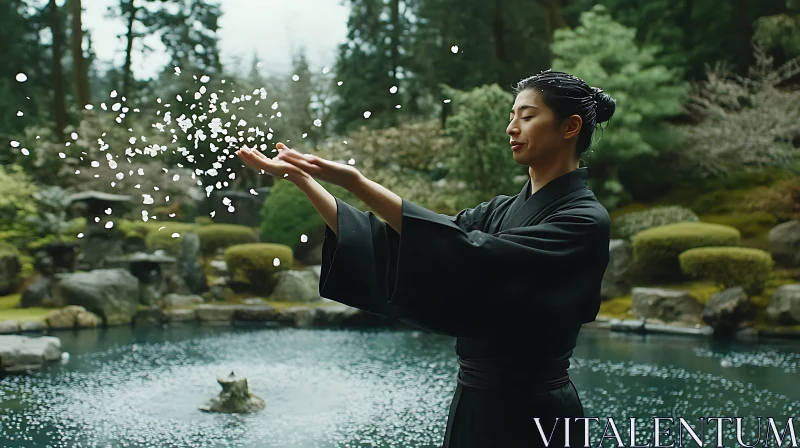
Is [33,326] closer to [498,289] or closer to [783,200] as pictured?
[498,289]

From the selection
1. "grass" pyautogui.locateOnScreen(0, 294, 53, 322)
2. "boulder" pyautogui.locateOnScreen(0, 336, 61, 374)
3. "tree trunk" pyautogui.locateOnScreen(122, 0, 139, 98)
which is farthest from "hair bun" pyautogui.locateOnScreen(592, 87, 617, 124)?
"tree trunk" pyautogui.locateOnScreen(122, 0, 139, 98)

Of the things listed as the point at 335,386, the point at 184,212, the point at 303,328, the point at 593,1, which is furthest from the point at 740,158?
the point at 184,212

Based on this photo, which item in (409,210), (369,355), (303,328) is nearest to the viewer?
(409,210)

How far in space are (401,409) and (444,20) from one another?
980 cm

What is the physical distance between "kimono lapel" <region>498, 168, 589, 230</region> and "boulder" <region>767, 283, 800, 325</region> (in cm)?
679

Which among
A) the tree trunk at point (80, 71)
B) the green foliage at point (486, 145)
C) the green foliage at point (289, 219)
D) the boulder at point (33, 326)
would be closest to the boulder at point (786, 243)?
the green foliage at point (486, 145)

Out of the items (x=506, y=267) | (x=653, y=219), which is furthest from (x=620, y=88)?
(x=506, y=267)

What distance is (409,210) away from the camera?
119 cm

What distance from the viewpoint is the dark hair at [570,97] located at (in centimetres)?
138

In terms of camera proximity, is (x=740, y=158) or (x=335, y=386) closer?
(x=335, y=386)

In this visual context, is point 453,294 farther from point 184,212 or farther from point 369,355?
point 184,212

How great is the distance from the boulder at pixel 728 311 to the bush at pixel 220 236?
6475mm

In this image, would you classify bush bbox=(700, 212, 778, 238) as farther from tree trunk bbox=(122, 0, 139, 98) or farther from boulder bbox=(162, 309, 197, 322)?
tree trunk bbox=(122, 0, 139, 98)

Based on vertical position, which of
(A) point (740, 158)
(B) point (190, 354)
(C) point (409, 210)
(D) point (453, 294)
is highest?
(A) point (740, 158)
